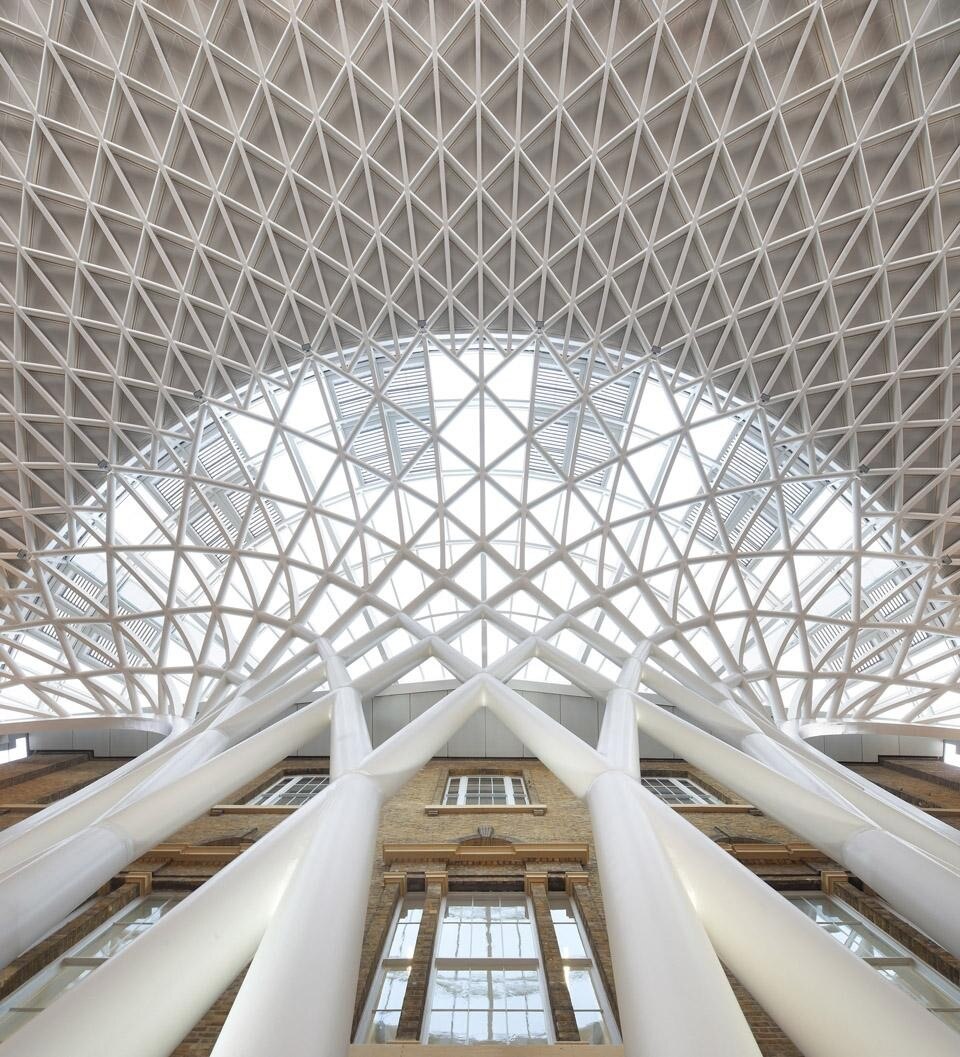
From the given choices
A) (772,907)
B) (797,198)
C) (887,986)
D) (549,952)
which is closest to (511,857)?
(549,952)

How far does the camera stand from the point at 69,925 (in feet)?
57.1

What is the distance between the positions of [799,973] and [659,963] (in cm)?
147

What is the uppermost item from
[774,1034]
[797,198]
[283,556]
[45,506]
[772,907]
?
[797,198]

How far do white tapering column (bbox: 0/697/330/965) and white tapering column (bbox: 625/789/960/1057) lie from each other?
26.4 feet

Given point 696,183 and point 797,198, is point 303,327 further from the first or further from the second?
point 797,198

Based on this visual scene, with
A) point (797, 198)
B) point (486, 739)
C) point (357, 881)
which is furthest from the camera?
point (486, 739)

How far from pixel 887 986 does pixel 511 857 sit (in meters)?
16.0

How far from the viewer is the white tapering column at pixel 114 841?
8086 millimetres

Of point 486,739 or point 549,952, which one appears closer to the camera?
point 549,952

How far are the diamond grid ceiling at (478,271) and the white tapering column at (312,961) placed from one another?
11.0 m

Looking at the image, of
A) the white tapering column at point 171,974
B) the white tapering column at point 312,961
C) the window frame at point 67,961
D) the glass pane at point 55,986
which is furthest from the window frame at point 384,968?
the white tapering column at point 171,974

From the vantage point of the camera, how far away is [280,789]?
30.6 meters

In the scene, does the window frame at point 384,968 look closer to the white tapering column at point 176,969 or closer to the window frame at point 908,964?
the white tapering column at point 176,969

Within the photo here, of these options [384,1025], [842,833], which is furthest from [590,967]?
[842,833]
